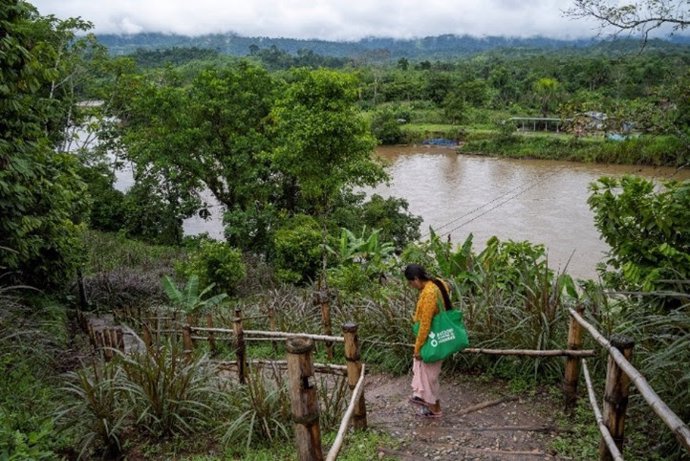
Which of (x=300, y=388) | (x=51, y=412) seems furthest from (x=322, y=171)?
(x=300, y=388)

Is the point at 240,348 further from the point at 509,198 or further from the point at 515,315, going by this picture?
the point at 509,198

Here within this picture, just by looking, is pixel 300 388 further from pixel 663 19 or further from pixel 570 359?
pixel 663 19

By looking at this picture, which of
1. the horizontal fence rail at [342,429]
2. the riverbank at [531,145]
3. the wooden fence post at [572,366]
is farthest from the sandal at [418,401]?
the riverbank at [531,145]

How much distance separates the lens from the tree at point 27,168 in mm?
5262

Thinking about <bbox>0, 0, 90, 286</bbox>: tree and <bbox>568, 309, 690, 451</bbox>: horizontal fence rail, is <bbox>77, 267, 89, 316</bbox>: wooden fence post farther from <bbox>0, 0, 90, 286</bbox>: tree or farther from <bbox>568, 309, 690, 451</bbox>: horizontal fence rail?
<bbox>568, 309, 690, 451</bbox>: horizontal fence rail

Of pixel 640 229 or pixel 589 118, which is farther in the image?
pixel 589 118

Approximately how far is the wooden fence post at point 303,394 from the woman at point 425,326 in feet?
5.34

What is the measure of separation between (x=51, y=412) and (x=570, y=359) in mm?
3698

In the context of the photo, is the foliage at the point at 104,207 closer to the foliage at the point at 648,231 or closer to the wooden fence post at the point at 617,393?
the foliage at the point at 648,231

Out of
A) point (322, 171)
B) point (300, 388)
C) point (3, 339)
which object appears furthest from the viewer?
point (322, 171)

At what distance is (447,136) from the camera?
43594 millimetres

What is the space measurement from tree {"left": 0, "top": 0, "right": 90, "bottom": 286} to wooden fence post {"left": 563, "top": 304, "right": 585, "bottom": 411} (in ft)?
16.2

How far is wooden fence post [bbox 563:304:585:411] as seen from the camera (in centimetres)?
390

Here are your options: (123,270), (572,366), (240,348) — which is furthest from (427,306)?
(123,270)
